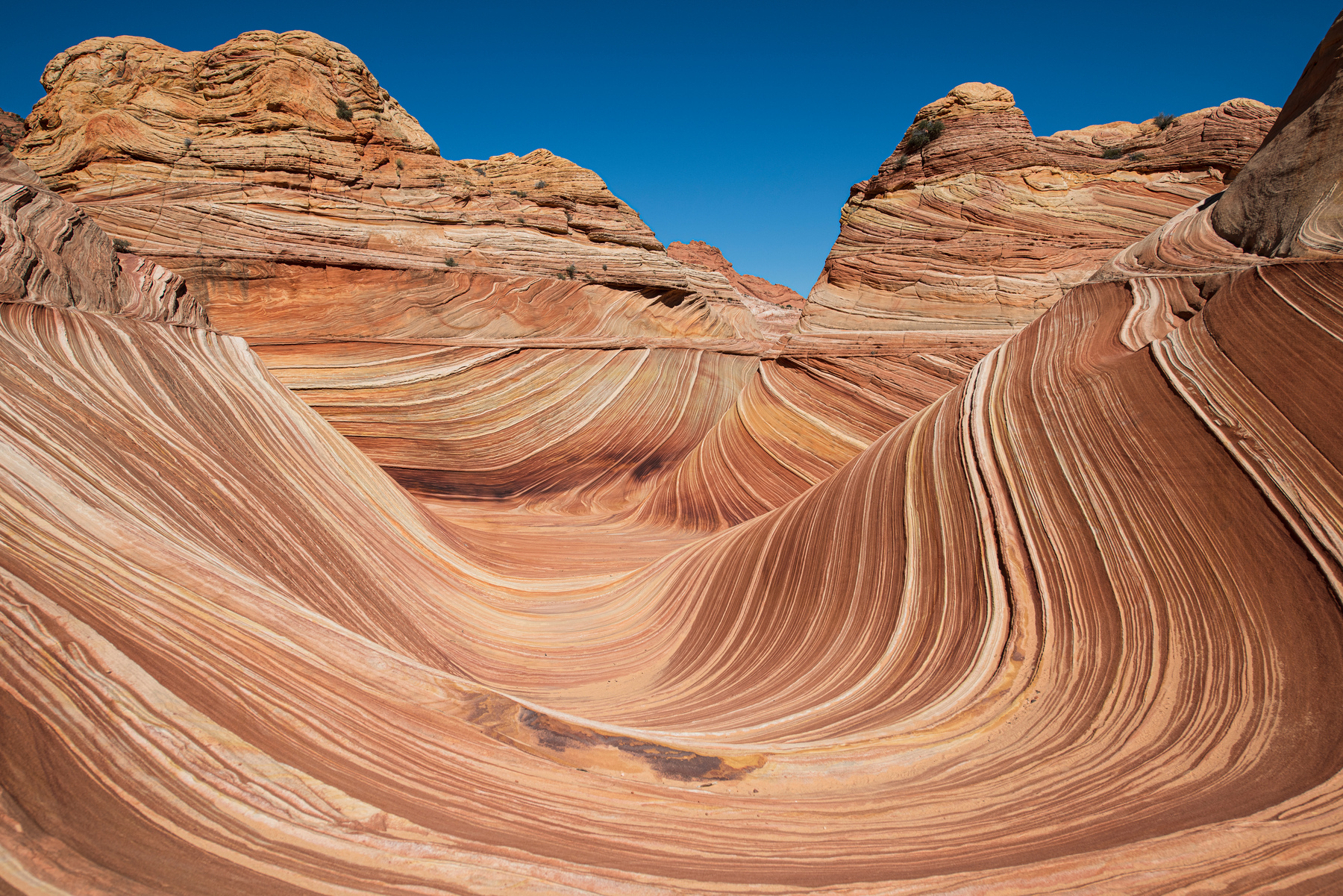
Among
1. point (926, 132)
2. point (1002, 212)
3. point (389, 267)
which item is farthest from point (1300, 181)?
point (389, 267)

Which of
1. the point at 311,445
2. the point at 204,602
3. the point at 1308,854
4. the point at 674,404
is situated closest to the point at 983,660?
the point at 1308,854

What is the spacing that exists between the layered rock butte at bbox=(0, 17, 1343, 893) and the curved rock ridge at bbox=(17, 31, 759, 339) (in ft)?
11.3

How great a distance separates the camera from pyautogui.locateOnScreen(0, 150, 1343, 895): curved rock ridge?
112 cm

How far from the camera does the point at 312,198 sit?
29.1 ft

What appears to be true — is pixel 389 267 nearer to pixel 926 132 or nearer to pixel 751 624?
pixel 751 624

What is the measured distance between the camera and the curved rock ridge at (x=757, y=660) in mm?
1116

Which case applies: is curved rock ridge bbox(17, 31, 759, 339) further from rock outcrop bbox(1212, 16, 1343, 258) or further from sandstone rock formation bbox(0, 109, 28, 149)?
rock outcrop bbox(1212, 16, 1343, 258)

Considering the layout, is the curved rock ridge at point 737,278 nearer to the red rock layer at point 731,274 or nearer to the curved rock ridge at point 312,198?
the red rock layer at point 731,274

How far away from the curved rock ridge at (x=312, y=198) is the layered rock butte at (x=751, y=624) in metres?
3.45

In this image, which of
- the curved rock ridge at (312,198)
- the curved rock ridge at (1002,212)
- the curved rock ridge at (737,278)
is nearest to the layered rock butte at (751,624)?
the curved rock ridge at (1002,212)

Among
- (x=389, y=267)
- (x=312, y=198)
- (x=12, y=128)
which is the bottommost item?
(x=389, y=267)

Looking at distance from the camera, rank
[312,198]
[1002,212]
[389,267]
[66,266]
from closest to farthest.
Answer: [66,266]
[1002,212]
[389,267]
[312,198]

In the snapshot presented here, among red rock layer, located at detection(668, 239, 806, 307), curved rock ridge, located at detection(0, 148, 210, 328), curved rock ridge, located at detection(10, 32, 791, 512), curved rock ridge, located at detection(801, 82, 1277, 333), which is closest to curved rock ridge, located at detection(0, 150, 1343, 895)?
curved rock ridge, located at detection(0, 148, 210, 328)

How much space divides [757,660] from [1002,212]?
7.15 metres
